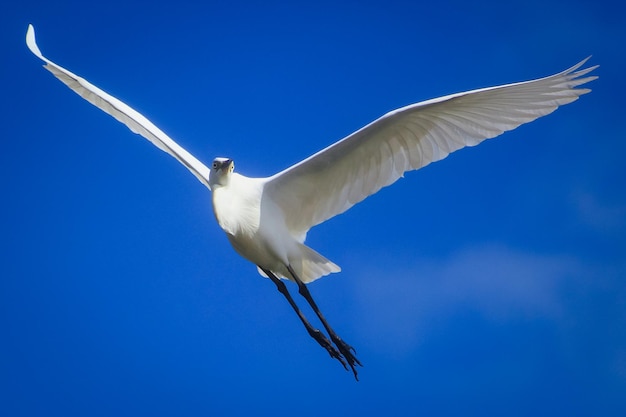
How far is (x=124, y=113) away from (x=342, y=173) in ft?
8.49

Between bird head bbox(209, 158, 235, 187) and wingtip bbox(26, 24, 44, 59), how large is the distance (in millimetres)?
2970

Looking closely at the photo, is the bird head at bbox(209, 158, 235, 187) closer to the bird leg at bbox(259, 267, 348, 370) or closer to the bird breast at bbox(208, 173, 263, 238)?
the bird breast at bbox(208, 173, 263, 238)

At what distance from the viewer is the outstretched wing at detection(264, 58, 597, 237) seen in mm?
7828

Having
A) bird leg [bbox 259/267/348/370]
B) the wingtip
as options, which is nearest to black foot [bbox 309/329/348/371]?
bird leg [bbox 259/267/348/370]

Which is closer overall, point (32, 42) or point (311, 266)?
point (311, 266)

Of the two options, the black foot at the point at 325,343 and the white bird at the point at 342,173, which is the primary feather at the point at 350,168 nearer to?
the white bird at the point at 342,173

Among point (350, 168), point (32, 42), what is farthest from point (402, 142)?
point (32, 42)

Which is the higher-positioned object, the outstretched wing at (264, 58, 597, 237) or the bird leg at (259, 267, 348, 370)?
the outstretched wing at (264, 58, 597, 237)

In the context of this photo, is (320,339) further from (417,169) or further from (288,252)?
(417,169)

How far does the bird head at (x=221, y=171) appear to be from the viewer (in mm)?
8328

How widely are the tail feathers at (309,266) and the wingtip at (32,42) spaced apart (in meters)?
3.84

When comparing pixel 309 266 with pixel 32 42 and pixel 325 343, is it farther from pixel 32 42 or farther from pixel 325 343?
pixel 32 42

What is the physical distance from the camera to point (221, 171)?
27.4 feet

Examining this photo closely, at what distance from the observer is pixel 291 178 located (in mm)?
8445
